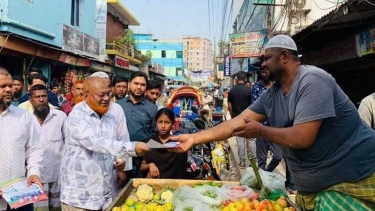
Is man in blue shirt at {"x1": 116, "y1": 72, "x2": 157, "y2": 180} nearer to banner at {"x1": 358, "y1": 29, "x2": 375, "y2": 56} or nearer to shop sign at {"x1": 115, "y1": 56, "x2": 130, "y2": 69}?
banner at {"x1": 358, "y1": 29, "x2": 375, "y2": 56}

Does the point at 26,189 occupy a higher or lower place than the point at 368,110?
lower

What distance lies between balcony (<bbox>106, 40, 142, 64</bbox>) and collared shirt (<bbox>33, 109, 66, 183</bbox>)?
60.7 ft

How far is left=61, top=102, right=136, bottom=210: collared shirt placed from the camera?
3064mm

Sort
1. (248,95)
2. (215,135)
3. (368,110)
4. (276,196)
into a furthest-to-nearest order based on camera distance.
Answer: (248,95)
(368,110)
(276,196)
(215,135)

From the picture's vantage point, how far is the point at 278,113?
2.67 metres

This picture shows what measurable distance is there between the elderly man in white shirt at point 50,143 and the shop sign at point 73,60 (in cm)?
929

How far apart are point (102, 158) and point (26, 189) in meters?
0.66

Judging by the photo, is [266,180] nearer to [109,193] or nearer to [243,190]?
[243,190]

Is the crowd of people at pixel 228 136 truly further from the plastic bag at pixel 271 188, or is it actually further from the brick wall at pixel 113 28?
the brick wall at pixel 113 28

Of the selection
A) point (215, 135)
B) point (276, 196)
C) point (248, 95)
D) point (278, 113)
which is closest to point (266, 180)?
point (276, 196)

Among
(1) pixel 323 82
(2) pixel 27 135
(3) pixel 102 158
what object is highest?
(1) pixel 323 82

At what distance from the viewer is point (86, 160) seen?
3.14 metres

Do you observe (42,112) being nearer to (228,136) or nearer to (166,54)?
(228,136)

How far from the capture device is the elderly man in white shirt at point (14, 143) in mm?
2926
